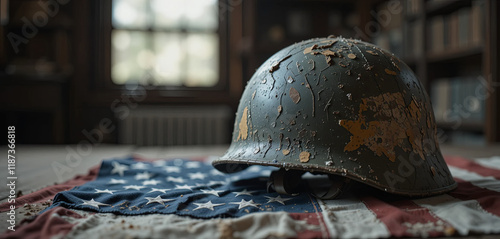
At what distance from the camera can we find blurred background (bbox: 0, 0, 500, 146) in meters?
3.04

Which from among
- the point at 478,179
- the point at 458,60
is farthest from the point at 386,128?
the point at 458,60

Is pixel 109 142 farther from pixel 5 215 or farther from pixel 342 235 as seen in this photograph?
pixel 342 235

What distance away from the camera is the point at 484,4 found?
254 centimetres

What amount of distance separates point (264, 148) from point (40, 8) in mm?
2913

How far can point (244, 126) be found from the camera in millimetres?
1204

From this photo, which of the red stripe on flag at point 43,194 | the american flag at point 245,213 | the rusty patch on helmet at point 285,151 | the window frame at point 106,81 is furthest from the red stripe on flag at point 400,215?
the window frame at point 106,81

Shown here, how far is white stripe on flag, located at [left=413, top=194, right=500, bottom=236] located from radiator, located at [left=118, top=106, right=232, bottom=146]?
2663mm

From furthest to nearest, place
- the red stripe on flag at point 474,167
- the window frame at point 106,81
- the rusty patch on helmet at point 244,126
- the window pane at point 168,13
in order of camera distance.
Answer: the window pane at point 168,13, the window frame at point 106,81, the red stripe on flag at point 474,167, the rusty patch on helmet at point 244,126

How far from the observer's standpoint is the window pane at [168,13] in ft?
11.5

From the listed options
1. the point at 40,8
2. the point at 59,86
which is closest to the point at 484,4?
the point at 59,86

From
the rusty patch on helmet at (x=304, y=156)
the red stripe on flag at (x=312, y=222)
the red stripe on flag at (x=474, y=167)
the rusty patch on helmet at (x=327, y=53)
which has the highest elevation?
Result: the rusty patch on helmet at (x=327, y=53)

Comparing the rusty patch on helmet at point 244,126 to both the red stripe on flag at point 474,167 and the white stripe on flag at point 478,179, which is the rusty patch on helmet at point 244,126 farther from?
the red stripe on flag at point 474,167

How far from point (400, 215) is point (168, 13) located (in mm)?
3089

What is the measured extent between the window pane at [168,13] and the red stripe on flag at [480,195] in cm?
283
